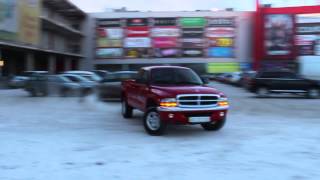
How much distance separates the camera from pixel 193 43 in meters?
79.3

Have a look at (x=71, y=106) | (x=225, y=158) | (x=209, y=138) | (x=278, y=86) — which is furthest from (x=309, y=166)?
(x=278, y=86)

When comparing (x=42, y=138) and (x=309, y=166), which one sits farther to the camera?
(x=42, y=138)

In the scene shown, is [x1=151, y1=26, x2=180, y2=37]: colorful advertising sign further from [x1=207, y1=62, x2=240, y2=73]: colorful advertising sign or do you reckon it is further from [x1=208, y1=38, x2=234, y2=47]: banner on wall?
[x1=207, y1=62, x2=240, y2=73]: colorful advertising sign

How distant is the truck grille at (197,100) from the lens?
10781 mm

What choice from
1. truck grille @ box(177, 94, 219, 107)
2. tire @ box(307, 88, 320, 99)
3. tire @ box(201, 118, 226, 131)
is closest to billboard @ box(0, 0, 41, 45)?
tire @ box(307, 88, 320, 99)

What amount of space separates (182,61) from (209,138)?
69.3m

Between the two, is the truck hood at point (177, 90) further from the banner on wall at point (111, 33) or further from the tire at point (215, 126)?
the banner on wall at point (111, 33)

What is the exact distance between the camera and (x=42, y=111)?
16.4m

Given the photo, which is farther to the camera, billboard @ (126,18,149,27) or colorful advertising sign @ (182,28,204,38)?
billboard @ (126,18,149,27)

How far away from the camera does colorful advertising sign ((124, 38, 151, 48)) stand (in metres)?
79.1

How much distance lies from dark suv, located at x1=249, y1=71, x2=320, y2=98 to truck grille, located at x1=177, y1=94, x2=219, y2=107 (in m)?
15.6

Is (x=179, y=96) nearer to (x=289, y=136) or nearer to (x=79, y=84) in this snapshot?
(x=289, y=136)

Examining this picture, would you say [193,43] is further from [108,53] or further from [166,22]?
[108,53]

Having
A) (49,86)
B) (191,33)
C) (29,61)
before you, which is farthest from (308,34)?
(49,86)
